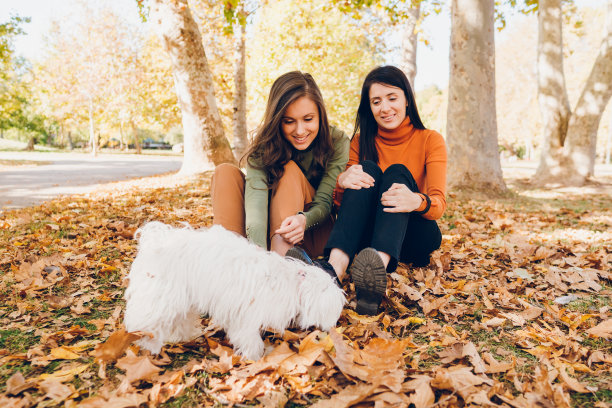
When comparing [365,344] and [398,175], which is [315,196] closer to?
[398,175]

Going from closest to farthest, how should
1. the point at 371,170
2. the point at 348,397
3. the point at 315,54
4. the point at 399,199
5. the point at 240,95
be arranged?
the point at 348,397
the point at 399,199
the point at 371,170
the point at 240,95
the point at 315,54

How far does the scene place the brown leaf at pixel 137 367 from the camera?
60.1 inches

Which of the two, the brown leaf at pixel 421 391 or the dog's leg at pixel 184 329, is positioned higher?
the dog's leg at pixel 184 329

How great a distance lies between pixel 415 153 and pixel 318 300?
1585 millimetres

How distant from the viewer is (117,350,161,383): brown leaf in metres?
1.53

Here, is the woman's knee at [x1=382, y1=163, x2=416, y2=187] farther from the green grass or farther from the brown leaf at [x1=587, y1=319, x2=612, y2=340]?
the green grass

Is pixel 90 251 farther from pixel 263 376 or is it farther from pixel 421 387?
pixel 421 387

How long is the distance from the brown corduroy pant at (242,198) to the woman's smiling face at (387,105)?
0.74 metres

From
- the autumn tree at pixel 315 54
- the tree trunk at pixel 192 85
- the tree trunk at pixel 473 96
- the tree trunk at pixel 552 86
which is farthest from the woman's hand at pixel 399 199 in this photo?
the autumn tree at pixel 315 54

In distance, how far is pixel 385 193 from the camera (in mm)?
2244

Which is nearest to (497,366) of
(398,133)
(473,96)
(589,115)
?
(398,133)

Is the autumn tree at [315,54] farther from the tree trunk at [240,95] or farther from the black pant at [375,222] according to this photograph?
the black pant at [375,222]

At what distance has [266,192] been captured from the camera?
2.47 meters

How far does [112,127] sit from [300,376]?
37.6 meters
